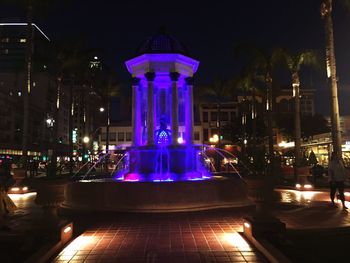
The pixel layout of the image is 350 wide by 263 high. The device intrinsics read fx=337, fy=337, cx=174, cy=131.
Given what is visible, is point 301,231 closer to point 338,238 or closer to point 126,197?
point 338,238

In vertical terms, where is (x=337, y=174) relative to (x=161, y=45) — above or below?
below

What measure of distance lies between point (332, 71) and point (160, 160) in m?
12.2

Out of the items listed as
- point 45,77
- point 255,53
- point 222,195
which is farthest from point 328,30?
point 45,77

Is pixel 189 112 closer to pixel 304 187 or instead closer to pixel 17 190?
pixel 304 187

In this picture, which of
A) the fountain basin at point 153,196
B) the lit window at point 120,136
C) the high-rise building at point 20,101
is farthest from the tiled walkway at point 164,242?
the lit window at point 120,136

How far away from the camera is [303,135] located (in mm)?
68062

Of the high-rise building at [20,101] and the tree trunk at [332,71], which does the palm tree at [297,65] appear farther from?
the high-rise building at [20,101]

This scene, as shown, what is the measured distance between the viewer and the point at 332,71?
20.9 metres

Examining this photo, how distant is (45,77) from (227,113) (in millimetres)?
49374

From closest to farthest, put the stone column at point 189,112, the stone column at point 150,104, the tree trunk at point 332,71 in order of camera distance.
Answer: the stone column at point 150,104 → the stone column at point 189,112 → the tree trunk at point 332,71

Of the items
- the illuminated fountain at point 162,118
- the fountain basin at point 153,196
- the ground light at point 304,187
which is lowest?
the ground light at point 304,187

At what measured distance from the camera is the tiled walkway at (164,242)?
23.5ft

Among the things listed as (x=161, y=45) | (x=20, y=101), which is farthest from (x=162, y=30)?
(x=20, y=101)

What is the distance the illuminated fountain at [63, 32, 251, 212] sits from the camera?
12336 mm
